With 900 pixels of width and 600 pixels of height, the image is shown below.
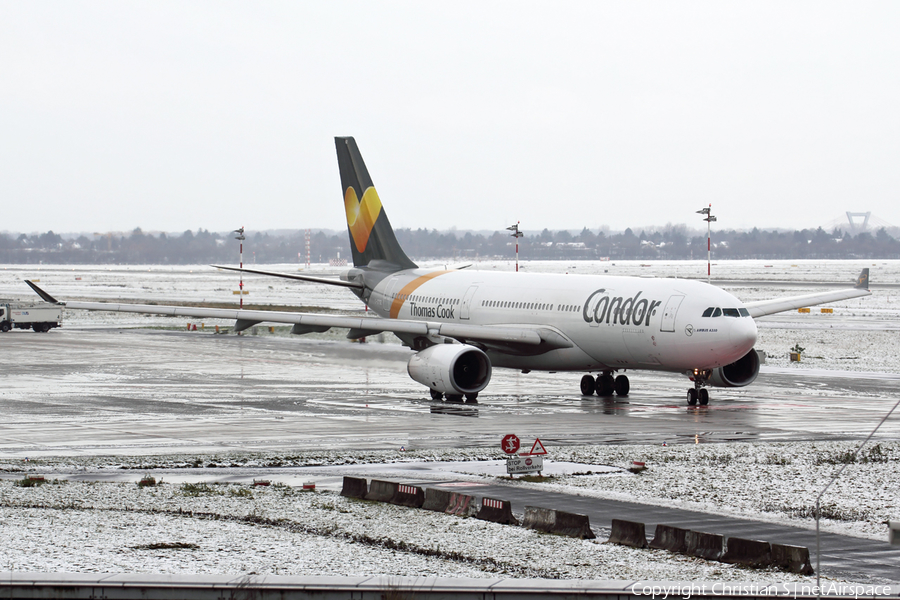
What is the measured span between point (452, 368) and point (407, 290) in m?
11.0

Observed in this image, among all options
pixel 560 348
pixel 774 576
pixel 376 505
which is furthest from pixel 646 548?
pixel 560 348

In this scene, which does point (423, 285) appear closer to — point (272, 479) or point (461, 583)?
point (272, 479)

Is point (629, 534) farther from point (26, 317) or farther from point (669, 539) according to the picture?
point (26, 317)

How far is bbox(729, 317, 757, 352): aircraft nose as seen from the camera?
3198cm

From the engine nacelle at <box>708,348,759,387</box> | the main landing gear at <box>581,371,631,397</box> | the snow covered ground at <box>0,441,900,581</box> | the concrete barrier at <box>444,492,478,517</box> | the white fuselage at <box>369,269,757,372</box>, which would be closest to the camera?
the snow covered ground at <box>0,441,900,581</box>

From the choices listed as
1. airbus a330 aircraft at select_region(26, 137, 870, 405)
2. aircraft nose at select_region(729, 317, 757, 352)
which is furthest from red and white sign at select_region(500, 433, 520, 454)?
aircraft nose at select_region(729, 317, 757, 352)

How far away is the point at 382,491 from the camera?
18.4 meters

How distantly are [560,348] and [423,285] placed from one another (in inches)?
357

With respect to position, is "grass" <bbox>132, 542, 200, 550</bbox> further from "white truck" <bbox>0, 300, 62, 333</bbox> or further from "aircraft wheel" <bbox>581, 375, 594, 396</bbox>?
"white truck" <bbox>0, 300, 62, 333</bbox>

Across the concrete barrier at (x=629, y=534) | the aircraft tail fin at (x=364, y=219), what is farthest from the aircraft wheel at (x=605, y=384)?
the concrete barrier at (x=629, y=534)

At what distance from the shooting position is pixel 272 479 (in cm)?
2039

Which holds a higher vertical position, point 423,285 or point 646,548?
point 423,285

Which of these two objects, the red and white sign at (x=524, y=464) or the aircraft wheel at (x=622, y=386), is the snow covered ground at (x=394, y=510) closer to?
the red and white sign at (x=524, y=464)

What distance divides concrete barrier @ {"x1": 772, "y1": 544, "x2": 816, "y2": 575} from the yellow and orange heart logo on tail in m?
35.0
